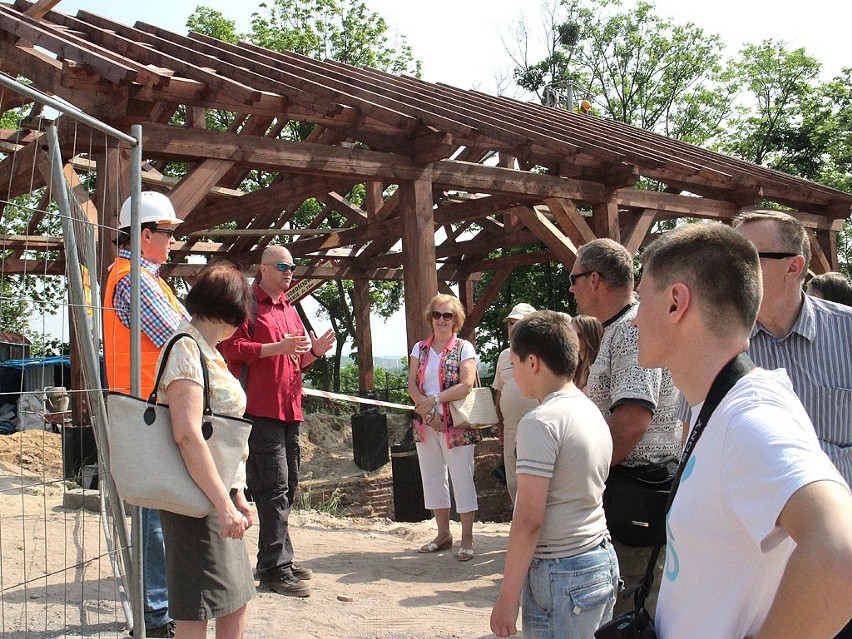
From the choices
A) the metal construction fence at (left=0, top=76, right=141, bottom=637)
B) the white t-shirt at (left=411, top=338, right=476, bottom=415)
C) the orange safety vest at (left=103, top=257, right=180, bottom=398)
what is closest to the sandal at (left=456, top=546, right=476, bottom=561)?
the white t-shirt at (left=411, top=338, right=476, bottom=415)

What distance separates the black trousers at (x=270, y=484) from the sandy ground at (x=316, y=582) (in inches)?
10.2

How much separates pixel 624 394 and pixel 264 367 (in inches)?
98.9

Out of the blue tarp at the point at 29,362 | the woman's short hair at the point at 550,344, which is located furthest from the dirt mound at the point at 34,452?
the woman's short hair at the point at 550,344

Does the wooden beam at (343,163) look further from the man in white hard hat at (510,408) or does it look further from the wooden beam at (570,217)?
the man in white hard hat at (510,408)

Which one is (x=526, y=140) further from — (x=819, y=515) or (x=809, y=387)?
(x=819, y=515)

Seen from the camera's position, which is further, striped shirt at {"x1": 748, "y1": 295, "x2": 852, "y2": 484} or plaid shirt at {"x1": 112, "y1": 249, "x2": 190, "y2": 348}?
plaid shirt at {"x1": 112, "y1": 249, "x2": 190, "y2": 348}

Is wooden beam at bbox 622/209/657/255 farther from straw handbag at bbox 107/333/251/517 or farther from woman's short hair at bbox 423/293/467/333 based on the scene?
straw handbag at bbox 107/333/251/517

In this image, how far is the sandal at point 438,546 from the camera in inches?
246

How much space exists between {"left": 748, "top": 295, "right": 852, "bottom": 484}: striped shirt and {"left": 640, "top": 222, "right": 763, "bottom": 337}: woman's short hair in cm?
127

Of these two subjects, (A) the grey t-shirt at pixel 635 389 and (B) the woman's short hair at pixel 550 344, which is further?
(A) the grey t-shirt at pixel 635 389

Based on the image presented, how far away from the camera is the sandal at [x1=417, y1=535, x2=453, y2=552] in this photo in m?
6.24

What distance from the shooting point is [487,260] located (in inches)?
632

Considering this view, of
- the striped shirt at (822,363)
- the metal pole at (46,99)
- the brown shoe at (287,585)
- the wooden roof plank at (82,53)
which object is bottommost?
the brown shoe at (287,585)

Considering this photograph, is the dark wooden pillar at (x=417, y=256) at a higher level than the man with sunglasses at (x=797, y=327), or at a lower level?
higher
